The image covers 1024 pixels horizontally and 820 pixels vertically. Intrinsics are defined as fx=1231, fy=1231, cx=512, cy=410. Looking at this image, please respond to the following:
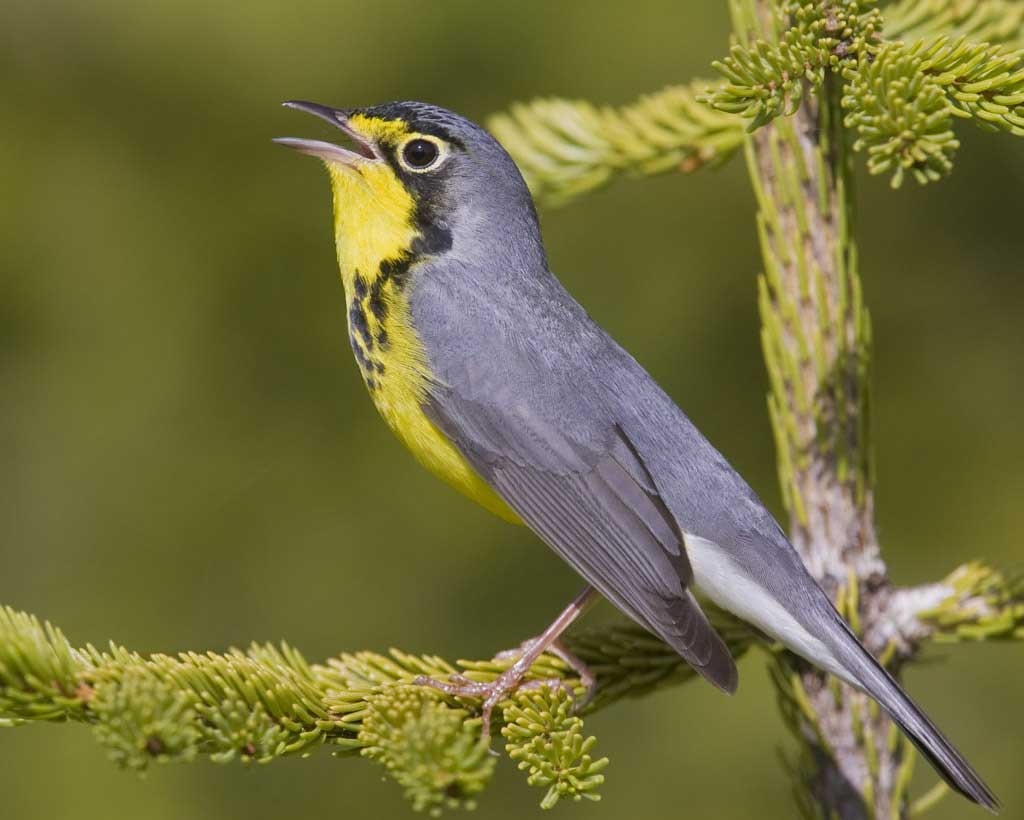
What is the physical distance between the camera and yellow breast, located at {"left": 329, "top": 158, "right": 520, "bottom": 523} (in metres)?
3.92

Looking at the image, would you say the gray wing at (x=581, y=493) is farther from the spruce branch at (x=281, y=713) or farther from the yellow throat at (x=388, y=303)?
the spruce branch at (x=281, y=713)

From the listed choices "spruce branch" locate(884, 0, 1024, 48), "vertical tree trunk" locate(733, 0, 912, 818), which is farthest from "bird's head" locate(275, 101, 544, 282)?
"spruce branch" locate(884, 0, 1024, 48)

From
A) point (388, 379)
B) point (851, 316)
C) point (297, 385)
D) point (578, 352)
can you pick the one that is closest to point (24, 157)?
point (297, 385)

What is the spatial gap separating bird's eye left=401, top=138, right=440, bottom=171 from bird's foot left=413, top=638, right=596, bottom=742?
1629mm

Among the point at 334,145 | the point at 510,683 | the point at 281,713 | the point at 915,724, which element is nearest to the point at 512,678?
the point at 510,683

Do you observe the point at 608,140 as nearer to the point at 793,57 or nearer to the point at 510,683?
the point at 793,57

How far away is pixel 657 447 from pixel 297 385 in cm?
193

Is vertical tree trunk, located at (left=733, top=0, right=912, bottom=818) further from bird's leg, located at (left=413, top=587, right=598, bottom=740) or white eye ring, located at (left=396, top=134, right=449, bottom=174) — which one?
white eye ring, located at (left=396, top=134, right=449, bottom=174)

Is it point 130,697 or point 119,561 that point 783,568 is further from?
point 119,561

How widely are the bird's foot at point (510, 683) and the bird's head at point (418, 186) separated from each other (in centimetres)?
134

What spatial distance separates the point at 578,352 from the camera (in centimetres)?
393

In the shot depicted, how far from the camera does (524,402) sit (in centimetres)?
389

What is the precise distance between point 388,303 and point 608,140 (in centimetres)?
89

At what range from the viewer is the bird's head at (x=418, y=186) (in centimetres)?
410
